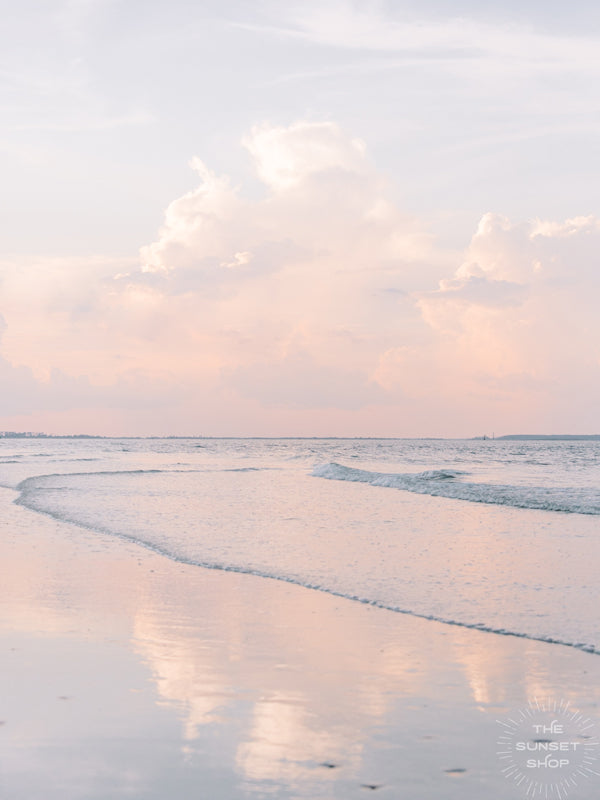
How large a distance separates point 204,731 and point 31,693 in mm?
1741

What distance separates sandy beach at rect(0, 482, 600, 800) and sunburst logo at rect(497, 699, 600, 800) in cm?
10

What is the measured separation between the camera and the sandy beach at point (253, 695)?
4.66m

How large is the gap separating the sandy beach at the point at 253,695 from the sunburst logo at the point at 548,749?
4.0 inches

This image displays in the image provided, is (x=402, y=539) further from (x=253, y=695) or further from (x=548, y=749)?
(x=548, y=749)

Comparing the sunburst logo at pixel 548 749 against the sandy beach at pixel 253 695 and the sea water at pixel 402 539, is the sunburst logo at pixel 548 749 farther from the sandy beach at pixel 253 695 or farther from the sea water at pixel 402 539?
the sea water at pixel 402 539

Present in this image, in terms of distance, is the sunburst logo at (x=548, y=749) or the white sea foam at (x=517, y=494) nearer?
the sunburst logo at (x=548, y=749)

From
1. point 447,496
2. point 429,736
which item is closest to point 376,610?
point 429,736

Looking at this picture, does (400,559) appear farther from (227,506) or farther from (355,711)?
(227,506)

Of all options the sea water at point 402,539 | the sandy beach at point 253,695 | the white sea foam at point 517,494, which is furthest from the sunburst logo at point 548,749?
the white sea foam at point 517,494

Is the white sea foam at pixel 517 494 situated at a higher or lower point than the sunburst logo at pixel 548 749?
lower

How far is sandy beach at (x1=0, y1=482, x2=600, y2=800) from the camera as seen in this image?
15.3 ft

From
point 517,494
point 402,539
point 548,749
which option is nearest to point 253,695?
point 548,749

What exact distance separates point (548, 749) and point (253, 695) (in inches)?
94.7

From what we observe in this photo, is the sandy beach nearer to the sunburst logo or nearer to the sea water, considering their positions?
the sunburst logo
